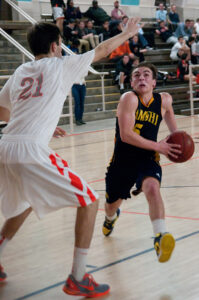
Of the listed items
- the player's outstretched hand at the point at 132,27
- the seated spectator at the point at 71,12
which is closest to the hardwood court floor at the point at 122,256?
the player's outstretched hand at the point at 132,27

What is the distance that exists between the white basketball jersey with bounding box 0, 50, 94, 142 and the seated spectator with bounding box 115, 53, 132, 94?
11376mm

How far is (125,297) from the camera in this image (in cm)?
306

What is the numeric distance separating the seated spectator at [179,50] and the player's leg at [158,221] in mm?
12833

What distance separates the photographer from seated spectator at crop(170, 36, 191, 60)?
1614 cm

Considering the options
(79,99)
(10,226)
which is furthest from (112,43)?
(79,99)

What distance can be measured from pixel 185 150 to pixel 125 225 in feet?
3.48

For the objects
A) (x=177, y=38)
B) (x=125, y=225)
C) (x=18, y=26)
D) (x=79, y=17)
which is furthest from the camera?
(x=177, y=38)

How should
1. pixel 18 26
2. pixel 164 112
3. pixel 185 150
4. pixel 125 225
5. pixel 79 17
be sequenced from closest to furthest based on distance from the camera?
pixel 185 150 → pixel 164 112 → pixel 125 225 → pixel 18 26 → pixel 79 17

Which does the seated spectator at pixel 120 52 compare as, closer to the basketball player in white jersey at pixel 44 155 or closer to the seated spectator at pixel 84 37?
the seated spectator at pixel 84 37

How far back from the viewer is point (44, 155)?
9.97 feet

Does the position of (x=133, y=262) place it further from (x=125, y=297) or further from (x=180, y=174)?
(x=180, y=174)

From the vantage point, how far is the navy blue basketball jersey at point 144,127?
13.4ft

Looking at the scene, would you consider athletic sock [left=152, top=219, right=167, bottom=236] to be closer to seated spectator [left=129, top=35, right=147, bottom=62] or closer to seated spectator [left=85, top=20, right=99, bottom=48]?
seated spectator [left=85, top=20, right=99, bottom=48]

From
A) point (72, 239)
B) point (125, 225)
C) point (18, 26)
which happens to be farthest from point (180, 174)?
point (18, 26)
